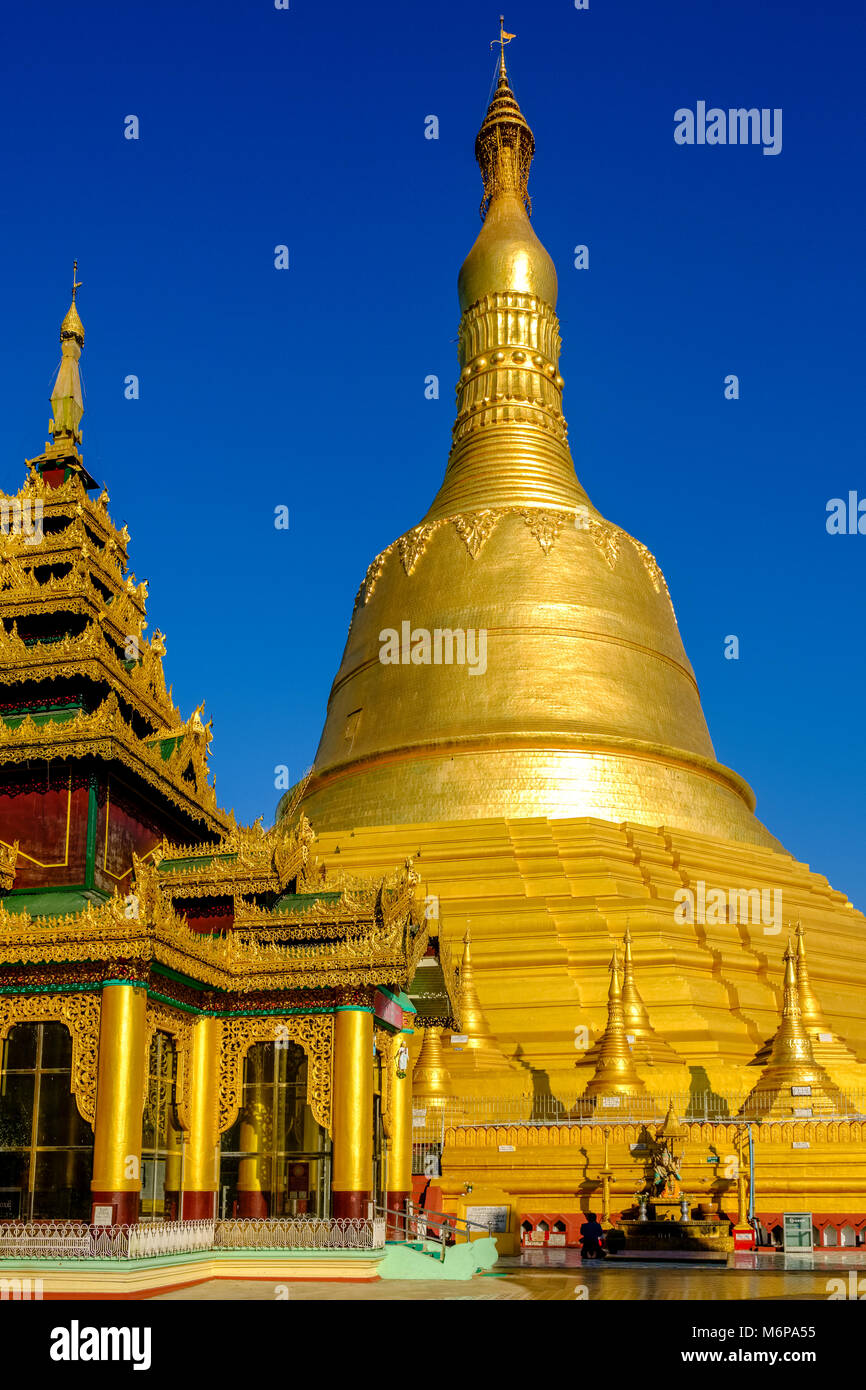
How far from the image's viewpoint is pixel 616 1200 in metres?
23.0

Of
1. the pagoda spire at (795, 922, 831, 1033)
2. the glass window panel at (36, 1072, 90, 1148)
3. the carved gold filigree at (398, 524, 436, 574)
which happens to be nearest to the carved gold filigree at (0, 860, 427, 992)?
the glass window panel at (36, 1072, 90, 1148)

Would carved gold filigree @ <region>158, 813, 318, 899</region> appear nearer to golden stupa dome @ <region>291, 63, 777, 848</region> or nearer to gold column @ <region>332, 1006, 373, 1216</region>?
gold column @ <region>332, 1006, 373, 1216</region>

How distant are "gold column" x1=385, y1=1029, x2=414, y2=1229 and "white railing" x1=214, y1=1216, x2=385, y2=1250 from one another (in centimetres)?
227

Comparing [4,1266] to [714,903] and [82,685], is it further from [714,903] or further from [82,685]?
[714,903]

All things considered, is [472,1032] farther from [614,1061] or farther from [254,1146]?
[254,1146]

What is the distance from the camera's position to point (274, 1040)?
17.1m

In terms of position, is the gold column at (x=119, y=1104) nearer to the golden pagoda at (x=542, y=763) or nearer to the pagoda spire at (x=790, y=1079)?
the golden pagoda at (x=542, y=763)

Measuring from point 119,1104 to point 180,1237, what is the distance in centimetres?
180

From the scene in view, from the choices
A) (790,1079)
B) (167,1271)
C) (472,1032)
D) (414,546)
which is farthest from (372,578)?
(167,1271)

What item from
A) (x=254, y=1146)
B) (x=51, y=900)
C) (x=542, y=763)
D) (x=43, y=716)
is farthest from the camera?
(x=542, y=763)

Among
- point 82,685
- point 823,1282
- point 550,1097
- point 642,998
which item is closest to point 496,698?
point 642,998

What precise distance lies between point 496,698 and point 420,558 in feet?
19.0

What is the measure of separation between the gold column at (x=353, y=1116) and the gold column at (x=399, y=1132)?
215 cm
